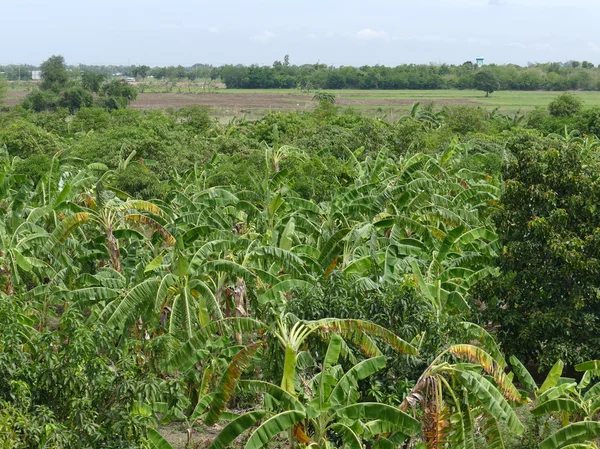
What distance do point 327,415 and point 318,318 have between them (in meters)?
1.70

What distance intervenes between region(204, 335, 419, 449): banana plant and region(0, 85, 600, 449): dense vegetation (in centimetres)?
3

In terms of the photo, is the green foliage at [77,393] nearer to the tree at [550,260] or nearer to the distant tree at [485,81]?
the tree at [550,260]

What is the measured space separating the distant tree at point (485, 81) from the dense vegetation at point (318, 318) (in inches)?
3685

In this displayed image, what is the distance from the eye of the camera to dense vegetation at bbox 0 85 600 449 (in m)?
9.05

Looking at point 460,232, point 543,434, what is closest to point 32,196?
point 460,232

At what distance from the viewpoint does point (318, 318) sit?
36.3 ft

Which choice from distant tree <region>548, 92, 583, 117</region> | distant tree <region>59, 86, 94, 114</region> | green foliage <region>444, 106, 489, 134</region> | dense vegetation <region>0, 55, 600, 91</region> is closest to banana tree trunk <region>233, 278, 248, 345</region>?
green foliage <region>444, 106, 489, 134</region>

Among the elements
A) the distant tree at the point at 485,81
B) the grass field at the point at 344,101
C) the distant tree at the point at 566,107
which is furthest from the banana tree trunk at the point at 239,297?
the distant tree at the point at 485,81

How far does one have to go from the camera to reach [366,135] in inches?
1334

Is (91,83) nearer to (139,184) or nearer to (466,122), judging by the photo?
(466,122)

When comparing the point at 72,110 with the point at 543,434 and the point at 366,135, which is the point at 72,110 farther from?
the point at 543,434

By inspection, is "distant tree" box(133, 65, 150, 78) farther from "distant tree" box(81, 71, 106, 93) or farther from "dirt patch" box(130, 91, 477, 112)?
"distant tree" box(81, 71, 106, 93)

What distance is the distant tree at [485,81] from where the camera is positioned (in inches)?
4402

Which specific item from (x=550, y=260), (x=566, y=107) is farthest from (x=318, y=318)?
(x=566, y=107)
